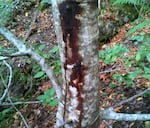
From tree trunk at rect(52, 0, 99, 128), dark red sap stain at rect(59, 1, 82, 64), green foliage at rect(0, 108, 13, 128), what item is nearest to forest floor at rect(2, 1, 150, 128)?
green foliage at rect(0, 108, 13, 128)

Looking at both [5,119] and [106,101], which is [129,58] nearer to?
[106,101]

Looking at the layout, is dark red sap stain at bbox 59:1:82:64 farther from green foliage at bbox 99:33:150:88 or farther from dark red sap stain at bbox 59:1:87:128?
green foliage at bbox 99:33:150:88

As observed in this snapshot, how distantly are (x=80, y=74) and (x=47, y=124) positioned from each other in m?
1.79

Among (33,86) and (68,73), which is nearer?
(68,73)

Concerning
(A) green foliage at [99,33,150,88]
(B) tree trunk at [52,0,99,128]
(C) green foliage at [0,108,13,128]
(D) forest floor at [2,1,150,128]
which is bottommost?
(C) green foliage at [0,108,13,128]

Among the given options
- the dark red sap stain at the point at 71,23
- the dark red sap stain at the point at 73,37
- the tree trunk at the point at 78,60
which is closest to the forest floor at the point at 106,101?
the tree trunk at the point at 78,60

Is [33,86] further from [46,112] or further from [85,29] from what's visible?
[85,29]

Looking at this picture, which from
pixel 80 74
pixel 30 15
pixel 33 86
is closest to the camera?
pixel 80 74

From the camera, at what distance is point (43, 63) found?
4.67 ft

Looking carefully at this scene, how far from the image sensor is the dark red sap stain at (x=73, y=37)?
107 centimetres

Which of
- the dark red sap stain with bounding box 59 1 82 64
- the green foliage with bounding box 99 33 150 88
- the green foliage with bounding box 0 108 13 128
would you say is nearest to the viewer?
the dark red sap stain with bounding box 59 1 82 64

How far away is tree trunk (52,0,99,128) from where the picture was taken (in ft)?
3.57

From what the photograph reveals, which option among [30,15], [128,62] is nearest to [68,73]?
[128,62]

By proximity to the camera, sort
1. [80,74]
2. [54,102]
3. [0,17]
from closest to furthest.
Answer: [80,74], [54,102], [0,17]
